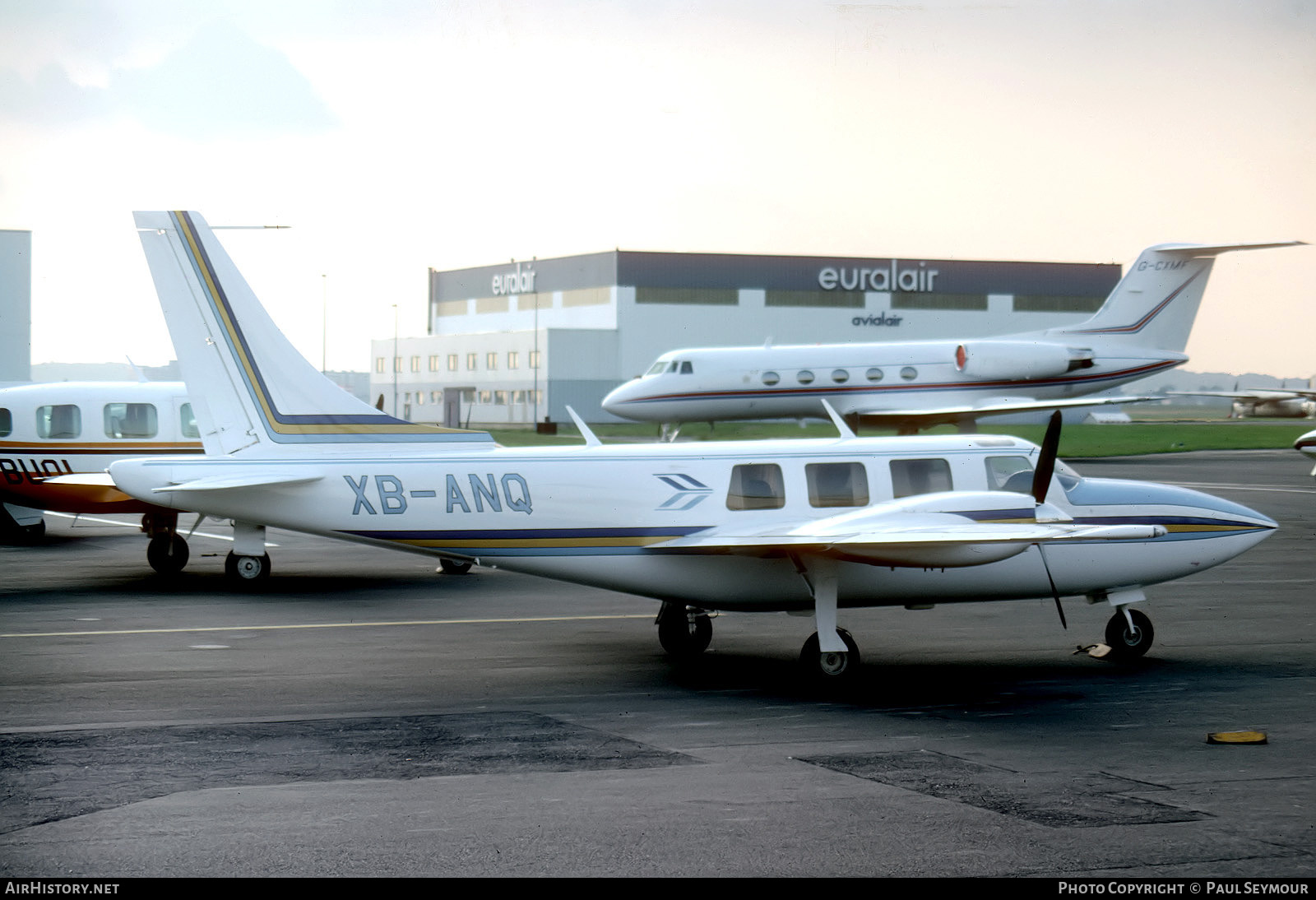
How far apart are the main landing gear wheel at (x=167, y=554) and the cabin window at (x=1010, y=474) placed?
43.5 ft

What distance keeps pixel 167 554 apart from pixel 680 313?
243 feet

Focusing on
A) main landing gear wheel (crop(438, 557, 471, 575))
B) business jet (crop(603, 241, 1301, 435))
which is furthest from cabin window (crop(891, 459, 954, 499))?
business jet (crop(603, 241, 1301, 435))

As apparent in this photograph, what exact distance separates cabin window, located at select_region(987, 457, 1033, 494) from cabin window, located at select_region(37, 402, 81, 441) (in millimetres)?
15514

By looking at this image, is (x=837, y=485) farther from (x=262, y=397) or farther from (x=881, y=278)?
(x=881, y=278)

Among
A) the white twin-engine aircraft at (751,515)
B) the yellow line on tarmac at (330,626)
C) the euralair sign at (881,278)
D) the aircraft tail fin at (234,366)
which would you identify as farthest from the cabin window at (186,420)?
the euralair sign at (881,278)

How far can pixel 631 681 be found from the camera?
12516 millimetres

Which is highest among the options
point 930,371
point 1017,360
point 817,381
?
point 1017,360

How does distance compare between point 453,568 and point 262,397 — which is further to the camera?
point 453,568

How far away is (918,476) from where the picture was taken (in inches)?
524

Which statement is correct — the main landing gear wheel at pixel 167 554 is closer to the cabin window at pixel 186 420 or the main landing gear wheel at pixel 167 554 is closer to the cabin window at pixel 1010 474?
the cabin window at pixel 186 420

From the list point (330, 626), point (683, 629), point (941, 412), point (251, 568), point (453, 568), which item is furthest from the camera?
point (941, 412)

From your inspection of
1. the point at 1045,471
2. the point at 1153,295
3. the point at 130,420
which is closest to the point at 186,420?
the point at 130,420
